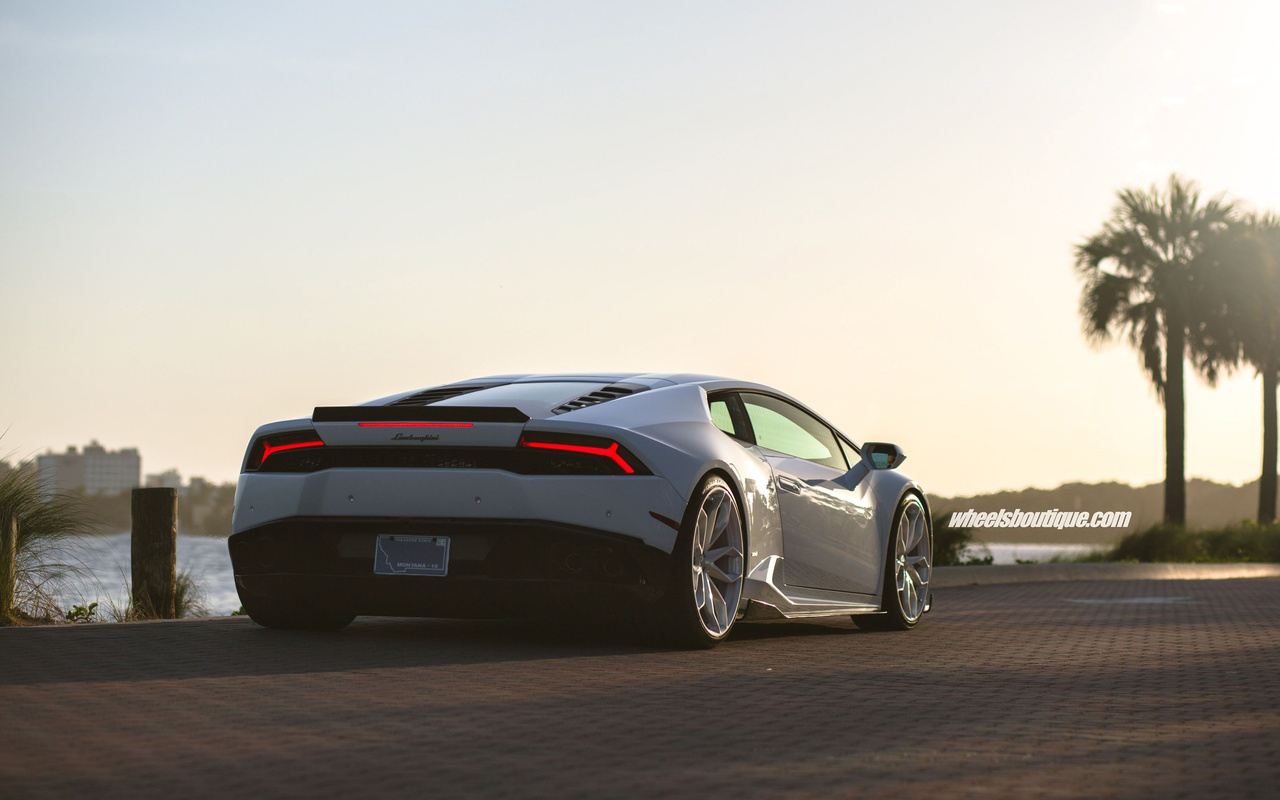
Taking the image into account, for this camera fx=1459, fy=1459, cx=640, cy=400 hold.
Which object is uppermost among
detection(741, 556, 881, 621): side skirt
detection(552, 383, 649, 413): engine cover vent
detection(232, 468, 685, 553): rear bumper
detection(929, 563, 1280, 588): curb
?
detection(552, 383, 649, 413): engine cover vent

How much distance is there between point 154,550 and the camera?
9602 millimetres

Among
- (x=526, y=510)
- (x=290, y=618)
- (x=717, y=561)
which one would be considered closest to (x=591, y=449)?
(x=526, y=510)

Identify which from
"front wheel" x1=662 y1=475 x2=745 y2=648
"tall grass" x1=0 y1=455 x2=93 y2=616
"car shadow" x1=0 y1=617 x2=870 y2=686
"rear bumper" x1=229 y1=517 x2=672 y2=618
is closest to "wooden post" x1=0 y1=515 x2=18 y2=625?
"tall grass" x1=0 y1=455 x2=93 y2=616

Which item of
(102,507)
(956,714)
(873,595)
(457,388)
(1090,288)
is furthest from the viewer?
(1090,288)

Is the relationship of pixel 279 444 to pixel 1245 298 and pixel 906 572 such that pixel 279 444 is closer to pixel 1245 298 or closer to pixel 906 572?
pixel 906 572

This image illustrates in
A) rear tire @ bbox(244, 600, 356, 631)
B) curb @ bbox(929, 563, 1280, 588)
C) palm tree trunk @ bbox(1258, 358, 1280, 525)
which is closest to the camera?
rear tire @ bbox(244, 600, 356, 631)

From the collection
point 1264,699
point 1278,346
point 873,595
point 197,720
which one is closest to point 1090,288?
point 1278,346

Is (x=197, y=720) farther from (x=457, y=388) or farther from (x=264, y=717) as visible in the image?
(x=457, y=388)

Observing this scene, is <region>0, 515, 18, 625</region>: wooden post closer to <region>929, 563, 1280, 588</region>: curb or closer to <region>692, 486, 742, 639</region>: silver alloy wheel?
<region>692, 486, 742, 639</region>: silver alloy wheel

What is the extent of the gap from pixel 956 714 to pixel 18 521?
6.86m

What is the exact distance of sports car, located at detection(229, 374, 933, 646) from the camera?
22.4ft

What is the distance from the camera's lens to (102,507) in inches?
408

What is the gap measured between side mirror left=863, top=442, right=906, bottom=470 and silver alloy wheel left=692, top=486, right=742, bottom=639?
2088 mm

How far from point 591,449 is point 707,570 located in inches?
35.5
